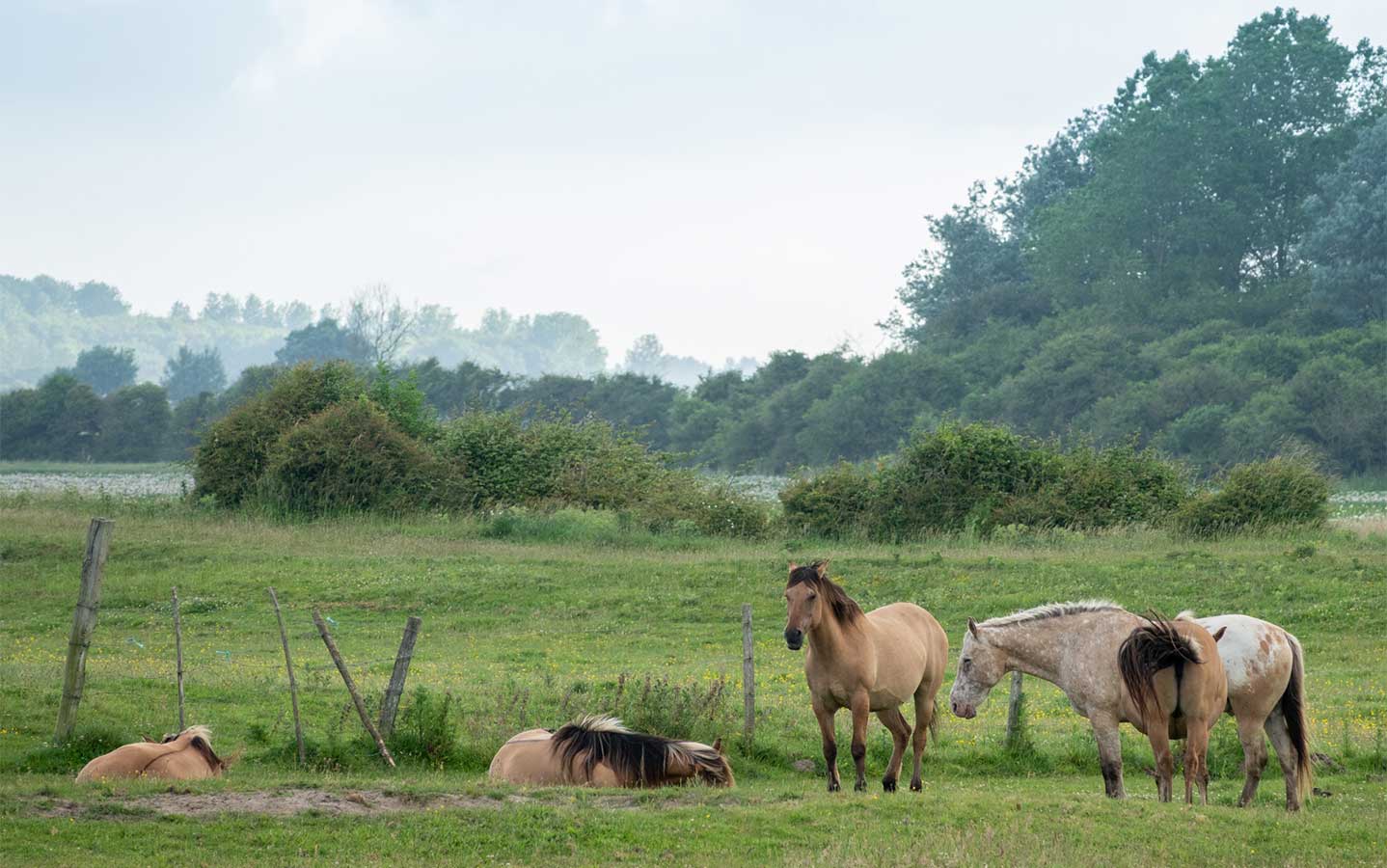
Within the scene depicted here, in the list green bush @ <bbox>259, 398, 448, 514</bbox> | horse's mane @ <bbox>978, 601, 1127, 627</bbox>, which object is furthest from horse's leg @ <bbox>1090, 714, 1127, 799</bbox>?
green bush @ <bbox>259, 398, 448, 514</bbox>

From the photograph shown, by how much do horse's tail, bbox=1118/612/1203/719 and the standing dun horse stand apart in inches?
82.1

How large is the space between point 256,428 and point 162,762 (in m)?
30.0

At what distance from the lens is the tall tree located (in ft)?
534

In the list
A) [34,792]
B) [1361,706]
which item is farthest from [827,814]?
[1361,706]

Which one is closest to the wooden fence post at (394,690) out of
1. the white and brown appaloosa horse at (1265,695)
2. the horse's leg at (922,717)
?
the horse's leg at (922,717)

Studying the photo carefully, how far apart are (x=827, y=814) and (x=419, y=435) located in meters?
33.6

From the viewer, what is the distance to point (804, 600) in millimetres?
12031

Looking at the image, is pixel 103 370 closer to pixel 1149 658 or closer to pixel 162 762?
pixel 162 762

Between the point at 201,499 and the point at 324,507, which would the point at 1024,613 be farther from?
the point at 201,499

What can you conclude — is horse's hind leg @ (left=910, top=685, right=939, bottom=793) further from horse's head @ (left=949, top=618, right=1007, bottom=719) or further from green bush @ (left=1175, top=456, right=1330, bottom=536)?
green bush @ (left=1175, top=456, right=1330, bottom=536)

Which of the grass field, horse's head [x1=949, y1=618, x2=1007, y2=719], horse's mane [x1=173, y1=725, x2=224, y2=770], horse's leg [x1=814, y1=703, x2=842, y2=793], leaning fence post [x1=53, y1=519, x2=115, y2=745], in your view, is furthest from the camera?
leaning fence post [x1=53, y1=519, x2=115, y2=745]

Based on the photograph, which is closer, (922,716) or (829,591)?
(829,591)

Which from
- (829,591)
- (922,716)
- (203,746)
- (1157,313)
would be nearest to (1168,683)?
(922,716)

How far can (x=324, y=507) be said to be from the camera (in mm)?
39375
